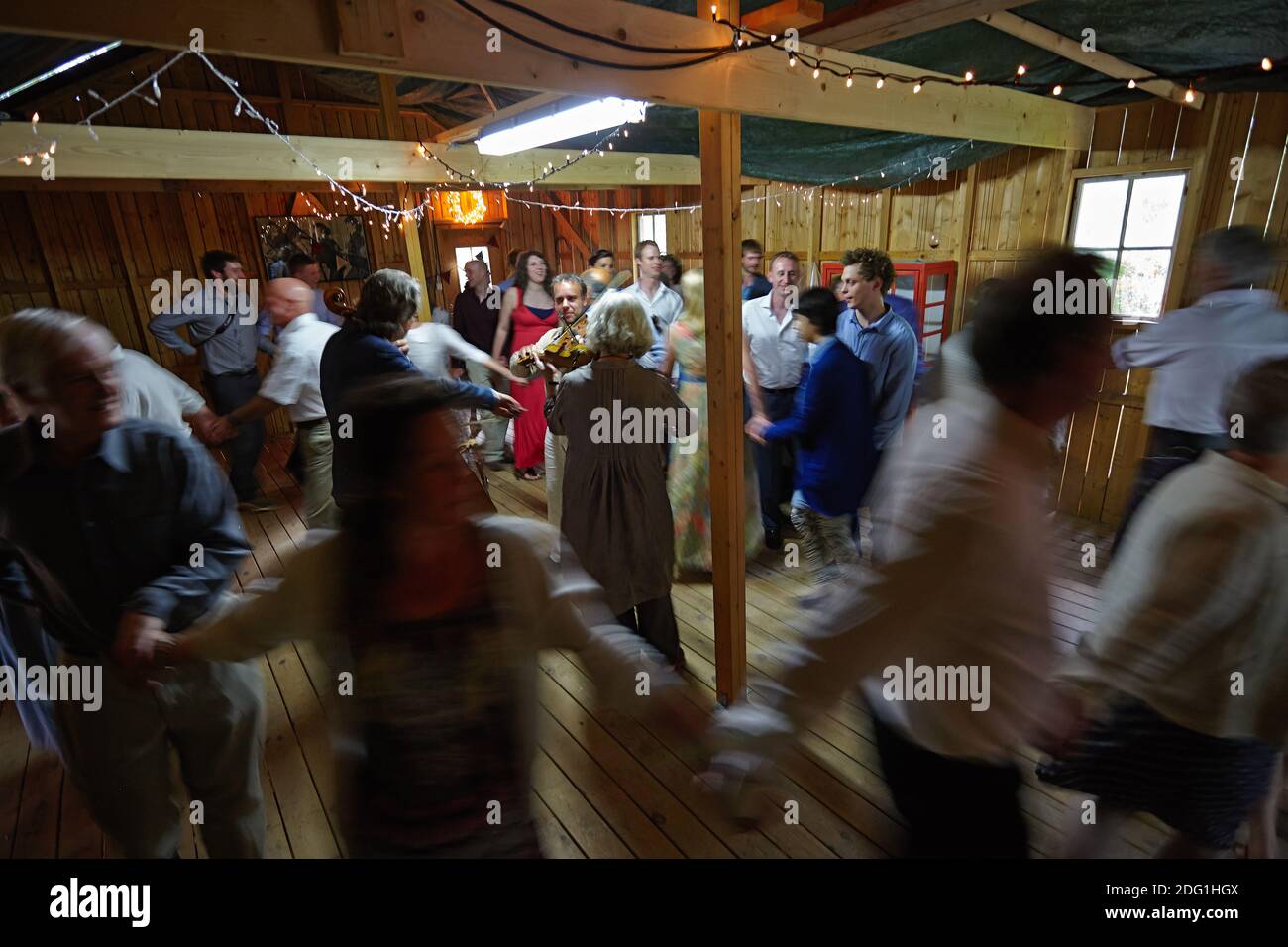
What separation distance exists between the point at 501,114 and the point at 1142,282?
4.45 metres

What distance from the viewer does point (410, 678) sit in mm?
1115

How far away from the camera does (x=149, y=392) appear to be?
233cm

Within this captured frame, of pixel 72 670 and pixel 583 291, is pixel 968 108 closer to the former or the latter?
pixel 583 291

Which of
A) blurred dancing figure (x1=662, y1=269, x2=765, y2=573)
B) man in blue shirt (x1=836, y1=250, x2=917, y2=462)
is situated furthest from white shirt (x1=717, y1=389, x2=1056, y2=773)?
blurred dancing figure (x1=662, y1=269, x2=765, y2=573)

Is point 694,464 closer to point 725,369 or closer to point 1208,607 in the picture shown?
point 725,369

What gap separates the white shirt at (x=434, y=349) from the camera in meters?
3.52

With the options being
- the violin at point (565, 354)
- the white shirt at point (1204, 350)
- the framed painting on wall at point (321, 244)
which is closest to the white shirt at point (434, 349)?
the violin at point (565, 354)

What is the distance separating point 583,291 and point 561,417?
1.92 metres

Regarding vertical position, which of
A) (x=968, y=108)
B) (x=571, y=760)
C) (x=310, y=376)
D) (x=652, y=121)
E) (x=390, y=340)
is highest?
(x=652, y=121)

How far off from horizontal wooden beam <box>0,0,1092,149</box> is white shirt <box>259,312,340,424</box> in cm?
173

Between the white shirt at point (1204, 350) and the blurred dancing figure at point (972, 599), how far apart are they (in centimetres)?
198

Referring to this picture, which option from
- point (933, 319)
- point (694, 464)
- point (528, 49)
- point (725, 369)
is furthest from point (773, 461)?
point (528, 49)

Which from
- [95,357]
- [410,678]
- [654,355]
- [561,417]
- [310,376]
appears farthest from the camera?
[654,355]
